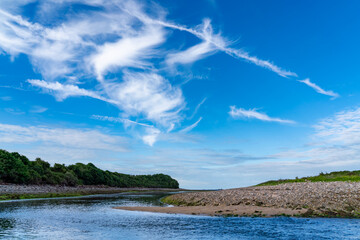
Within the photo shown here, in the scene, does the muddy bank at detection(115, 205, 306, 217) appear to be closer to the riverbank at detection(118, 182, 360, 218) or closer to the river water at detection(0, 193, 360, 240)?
the riverbank at detection(118, 182, 360, 218)

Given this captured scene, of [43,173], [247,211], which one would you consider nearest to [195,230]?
[247,211]

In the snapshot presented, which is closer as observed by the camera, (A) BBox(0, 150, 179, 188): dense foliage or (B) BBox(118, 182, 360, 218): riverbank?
(B) BBox(118, 182, 360, 218): riverbank

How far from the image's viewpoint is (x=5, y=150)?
3994 inches

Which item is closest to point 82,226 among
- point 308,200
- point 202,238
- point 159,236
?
point 159,236

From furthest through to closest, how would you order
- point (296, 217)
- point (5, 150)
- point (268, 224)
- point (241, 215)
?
point (5, 150) < point (241, 215) < point (296, 217) < point (268, 224)

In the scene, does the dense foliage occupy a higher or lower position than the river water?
higher

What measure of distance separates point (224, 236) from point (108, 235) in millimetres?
10019

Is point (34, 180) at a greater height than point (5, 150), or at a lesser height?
lesser

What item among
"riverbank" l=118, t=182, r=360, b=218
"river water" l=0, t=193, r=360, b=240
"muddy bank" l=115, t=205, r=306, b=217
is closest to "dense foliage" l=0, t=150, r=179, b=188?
"river water" l=0, t=193, r=360, b=240

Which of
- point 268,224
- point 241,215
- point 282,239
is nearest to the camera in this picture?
point 282,239

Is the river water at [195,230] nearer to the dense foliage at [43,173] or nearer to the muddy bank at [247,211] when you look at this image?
the muddy bank at [247,211]

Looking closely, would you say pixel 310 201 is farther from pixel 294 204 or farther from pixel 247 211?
pixel 247 211

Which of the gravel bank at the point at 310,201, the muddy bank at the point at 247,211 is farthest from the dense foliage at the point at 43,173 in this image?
the muddy bank at the point at 247,211

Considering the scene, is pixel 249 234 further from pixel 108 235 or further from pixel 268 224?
pixel 108 235
